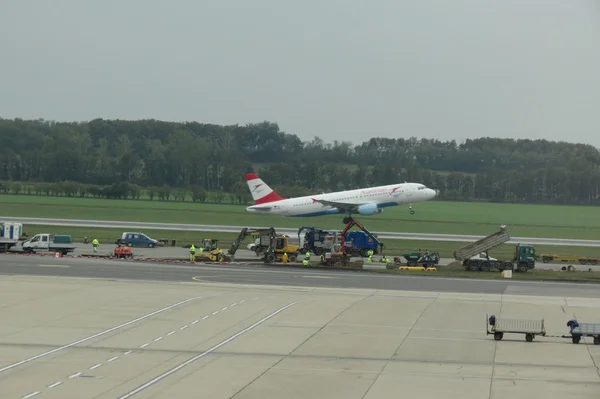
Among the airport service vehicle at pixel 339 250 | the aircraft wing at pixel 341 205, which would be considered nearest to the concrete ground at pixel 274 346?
the airport service vehicle at pixel 339 250

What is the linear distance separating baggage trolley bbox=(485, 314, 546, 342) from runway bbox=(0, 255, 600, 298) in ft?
46.1

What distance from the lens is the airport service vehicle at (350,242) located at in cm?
8331

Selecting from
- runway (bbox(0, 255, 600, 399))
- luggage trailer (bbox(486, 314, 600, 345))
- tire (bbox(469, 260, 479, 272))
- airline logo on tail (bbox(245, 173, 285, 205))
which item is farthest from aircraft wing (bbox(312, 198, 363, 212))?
luggage trailer (bbox(486, 314, 600, 345))

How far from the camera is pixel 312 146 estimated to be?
175 meters

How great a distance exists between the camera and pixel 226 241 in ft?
318

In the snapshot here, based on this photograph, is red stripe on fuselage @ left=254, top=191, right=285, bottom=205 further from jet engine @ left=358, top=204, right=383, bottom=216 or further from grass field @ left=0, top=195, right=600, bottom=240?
jet engine @ left=358, top=204, right=383, bottom=216

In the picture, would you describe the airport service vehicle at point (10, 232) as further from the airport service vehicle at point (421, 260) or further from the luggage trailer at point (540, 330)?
the luggage trailer at point (540, 330)

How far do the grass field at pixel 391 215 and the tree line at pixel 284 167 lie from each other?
407 cm

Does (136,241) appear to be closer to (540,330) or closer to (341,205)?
(341,205)

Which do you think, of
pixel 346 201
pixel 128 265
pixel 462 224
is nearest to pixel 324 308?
pixel 128 265

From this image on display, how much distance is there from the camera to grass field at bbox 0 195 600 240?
421ft

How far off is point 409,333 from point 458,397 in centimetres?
1235

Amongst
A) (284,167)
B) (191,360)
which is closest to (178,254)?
(191,360)

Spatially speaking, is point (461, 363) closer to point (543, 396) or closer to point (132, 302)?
point (543, 396)
